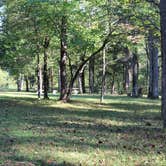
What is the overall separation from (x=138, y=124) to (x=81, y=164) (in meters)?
7.00

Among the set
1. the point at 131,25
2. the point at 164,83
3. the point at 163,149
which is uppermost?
the point at 131,25

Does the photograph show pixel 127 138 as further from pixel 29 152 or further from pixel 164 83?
pixel 29 152

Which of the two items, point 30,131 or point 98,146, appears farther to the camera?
point 30,131

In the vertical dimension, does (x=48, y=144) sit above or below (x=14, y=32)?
below

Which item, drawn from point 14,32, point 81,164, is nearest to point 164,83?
point 81,164

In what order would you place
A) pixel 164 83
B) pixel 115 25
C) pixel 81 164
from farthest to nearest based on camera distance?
pixel 115 25
pixel 164 83
pixel 81 164

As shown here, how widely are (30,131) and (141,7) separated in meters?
9.70

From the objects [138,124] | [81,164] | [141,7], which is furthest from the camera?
[141,7]

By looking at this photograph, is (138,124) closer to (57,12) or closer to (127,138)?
(127,138)

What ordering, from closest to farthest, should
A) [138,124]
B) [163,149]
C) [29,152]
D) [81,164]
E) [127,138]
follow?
[81,164], [29,152], [163,149], [127,138], [138,124]

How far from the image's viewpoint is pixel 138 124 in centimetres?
1446

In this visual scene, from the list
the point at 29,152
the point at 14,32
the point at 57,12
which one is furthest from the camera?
the point at 14,32

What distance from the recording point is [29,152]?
8562 millimetres

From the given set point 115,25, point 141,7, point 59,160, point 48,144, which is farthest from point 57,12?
point 59,160
